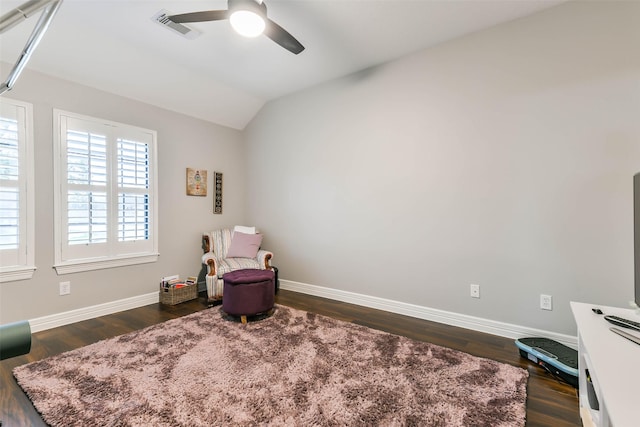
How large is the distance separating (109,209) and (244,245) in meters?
1.63

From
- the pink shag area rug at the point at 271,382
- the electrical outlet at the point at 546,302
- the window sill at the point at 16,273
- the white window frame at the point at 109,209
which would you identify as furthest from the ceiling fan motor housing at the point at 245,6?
the electrical outlet at the point at 546,302

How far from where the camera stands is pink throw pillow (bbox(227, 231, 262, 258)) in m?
4.11

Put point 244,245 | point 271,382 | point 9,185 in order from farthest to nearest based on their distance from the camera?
point 244,245, point 9,185, point 271,382

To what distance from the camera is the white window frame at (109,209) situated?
2920mm

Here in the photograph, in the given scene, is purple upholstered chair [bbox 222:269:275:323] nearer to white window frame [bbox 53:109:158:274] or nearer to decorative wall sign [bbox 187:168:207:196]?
white window frame [bbox 53:109:158:274]

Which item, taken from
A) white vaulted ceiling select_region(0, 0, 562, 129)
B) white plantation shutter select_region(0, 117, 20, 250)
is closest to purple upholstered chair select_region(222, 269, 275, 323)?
white plantation shutter select_region(0, 117, 20, 250)

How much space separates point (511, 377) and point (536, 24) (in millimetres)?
2858

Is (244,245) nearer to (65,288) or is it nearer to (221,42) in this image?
(65,288)

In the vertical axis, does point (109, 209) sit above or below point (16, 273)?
above

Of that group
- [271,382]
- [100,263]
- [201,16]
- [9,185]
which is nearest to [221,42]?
[201,16]

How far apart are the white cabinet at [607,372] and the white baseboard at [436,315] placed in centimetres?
94

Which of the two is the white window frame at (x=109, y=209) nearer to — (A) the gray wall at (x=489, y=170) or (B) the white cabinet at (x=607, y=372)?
(A) the gray wall at (x=489, y=170)

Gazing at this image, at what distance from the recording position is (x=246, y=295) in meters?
2.97

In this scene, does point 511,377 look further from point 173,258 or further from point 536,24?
point 173,258
